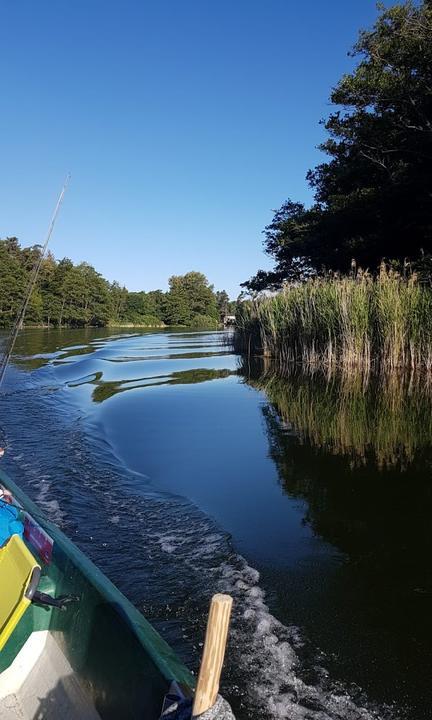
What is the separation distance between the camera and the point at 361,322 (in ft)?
43.2

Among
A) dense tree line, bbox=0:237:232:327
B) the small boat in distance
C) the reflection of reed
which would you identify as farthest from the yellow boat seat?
dense tree line, bbox=0:237:232:327

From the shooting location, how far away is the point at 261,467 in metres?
6.29

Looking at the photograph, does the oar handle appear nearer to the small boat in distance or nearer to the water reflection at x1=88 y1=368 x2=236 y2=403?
the small boat in distance

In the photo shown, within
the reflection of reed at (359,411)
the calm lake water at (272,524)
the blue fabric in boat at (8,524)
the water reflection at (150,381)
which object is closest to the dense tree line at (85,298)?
the water reflection at (150,381)

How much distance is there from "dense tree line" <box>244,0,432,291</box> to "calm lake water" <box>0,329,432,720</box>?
11.7 m

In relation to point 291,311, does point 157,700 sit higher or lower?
lower

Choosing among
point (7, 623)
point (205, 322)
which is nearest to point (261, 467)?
point (7, 623)

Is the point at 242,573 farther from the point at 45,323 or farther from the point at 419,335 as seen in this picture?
the point at 45,323

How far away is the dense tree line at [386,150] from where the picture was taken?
19203 millimetres

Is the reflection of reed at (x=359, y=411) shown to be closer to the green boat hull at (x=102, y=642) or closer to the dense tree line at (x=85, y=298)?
the green boat hull at (x=102, y=642)

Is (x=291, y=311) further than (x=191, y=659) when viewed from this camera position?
Yes

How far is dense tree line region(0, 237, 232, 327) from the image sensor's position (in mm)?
62894

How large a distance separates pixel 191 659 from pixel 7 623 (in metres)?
0.99

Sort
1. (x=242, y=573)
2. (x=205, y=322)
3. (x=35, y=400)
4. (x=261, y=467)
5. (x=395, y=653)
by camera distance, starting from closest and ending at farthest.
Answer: (x=395, y=653), (x=242, y=573), (x=261, y=467), (x=35, y=400), (x=205, y=322)
